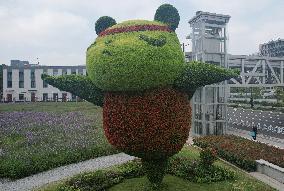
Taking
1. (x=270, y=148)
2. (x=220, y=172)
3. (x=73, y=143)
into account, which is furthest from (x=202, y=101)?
(x=220, y=172)

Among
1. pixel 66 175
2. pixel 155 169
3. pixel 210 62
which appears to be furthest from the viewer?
pixel 210 62

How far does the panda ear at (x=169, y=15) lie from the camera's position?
428 inches

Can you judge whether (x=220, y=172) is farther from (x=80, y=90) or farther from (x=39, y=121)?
(x=39, y=121)

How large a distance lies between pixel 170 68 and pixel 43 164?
953 centimetres

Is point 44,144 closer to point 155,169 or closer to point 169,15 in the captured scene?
point 155,169

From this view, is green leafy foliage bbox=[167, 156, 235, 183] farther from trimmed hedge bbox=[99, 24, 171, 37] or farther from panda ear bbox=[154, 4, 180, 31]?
trimmed hedge bbox=[99, 24, 171, 37]

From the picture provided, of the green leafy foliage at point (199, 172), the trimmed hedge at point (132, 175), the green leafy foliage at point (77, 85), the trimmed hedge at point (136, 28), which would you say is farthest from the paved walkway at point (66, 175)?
the trimmed hedge at point (136, 28)

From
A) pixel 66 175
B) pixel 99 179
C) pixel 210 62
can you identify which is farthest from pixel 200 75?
pixel 210 62

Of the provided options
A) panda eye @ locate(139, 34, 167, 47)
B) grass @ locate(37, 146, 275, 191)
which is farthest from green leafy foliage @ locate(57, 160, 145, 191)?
panda eye @ locate(139, 34, 167, 47)

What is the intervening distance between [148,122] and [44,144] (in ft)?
39.7

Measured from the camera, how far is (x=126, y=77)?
9766 mm

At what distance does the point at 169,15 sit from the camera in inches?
431

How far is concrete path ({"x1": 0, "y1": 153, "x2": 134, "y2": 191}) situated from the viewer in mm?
14742

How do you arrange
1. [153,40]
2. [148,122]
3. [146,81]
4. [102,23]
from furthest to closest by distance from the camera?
[102,23] < [148,122] < [153,40] < [146,81]
